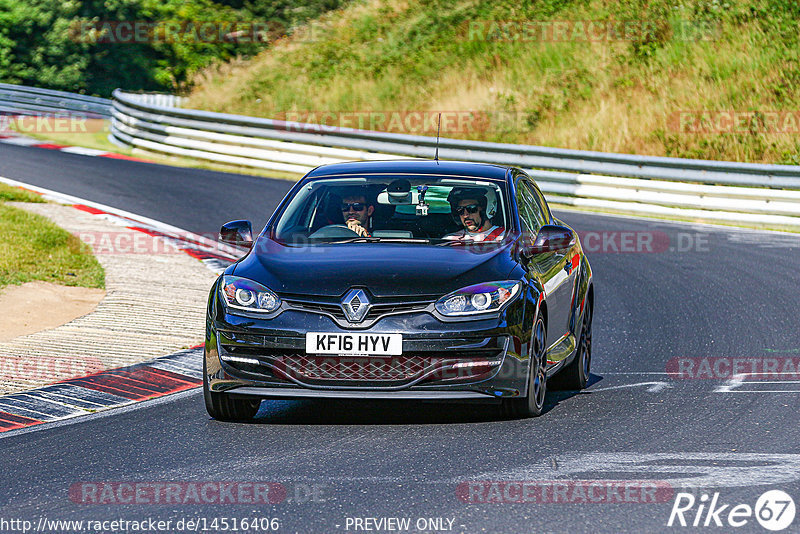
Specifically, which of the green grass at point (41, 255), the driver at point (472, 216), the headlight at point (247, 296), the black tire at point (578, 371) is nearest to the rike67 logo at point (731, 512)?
the headlight at point (247, 296)

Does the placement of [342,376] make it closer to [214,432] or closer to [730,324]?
[214,432]

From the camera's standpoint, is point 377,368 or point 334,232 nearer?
point 377,368

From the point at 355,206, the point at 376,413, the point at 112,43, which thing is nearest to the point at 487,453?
the point at 376,413

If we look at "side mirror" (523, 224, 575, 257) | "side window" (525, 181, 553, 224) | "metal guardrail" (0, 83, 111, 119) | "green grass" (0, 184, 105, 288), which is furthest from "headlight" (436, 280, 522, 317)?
"metal guardrail" (0, 83, 111, 119)

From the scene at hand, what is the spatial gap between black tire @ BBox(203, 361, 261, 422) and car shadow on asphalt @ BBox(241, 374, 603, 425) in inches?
3.7

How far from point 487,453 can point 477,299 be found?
0.97m

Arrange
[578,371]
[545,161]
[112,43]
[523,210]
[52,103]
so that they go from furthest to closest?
[112,43] → [52,103] → [545,161] → [578,371] → [523,210]

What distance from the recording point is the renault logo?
23.7 feet

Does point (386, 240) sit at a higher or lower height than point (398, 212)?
lower

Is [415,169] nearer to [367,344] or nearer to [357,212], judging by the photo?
[357,212]

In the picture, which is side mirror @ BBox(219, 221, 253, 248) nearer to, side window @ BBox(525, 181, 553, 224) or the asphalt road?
the asphalt road

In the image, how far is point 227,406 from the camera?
305 inches

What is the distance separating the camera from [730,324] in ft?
38.7

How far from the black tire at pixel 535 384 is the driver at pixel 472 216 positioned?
753 mm
